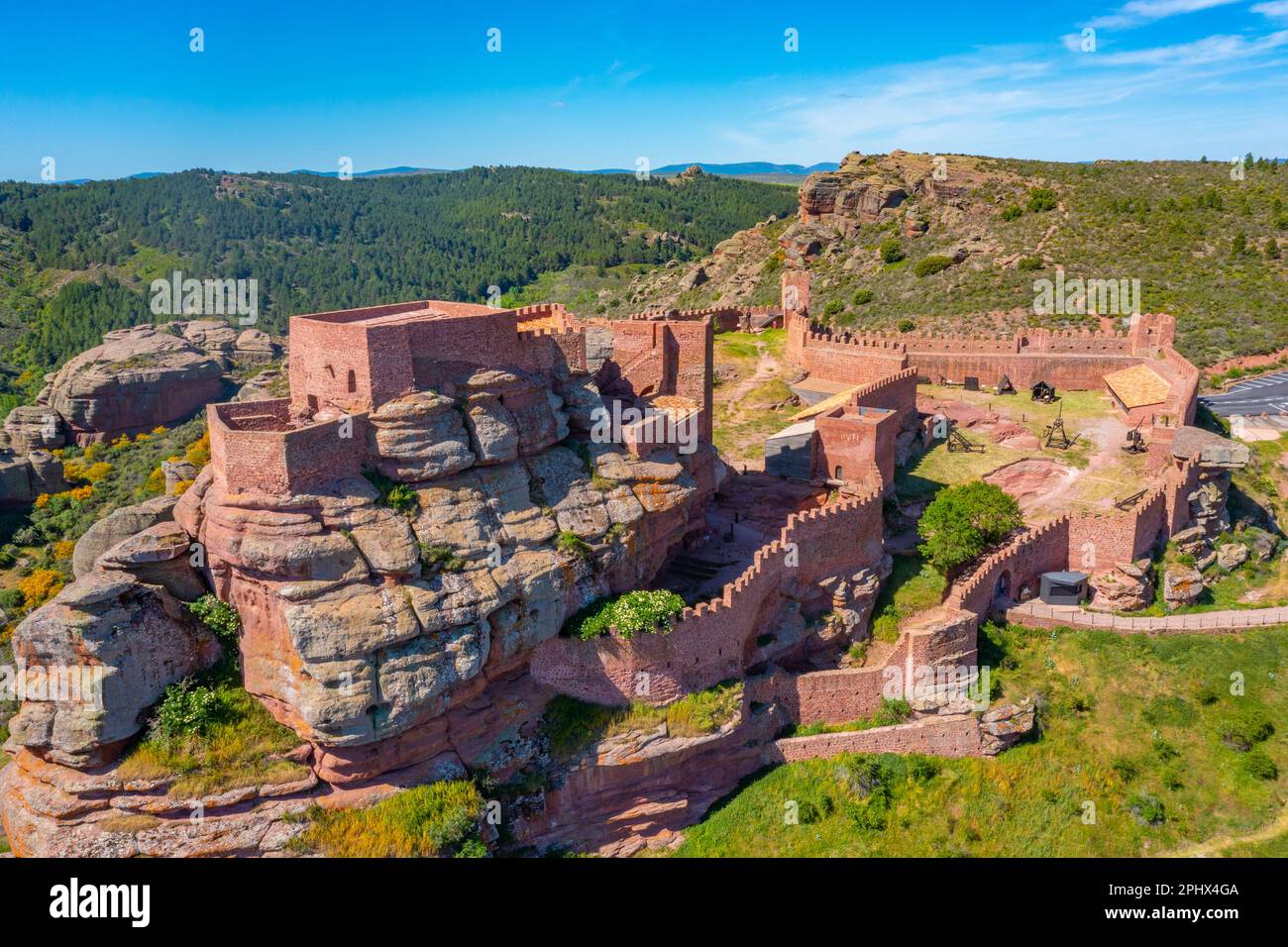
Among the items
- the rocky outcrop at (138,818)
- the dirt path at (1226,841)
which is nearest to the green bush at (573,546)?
the rocky outcrop at (138,818)

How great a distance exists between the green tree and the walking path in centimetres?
255

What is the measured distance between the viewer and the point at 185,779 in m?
22.6

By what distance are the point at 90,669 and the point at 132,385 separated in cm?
5626

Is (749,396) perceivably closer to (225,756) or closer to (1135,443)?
(1135,443)

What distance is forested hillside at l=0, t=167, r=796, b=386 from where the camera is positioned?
A: 103188 mm

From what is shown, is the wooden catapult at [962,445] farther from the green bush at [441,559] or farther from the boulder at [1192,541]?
the green bush at [441,559]

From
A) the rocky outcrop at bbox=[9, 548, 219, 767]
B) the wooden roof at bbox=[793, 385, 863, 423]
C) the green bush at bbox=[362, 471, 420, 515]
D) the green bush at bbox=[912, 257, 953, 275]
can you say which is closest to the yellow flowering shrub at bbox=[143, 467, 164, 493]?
the rocky outcrop at bbox=[9, 548, 219, 767]

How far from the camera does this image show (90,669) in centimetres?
2245

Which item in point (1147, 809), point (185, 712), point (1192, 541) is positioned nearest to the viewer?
point (185, 712)

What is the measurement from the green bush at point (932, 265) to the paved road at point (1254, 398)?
23155 mm

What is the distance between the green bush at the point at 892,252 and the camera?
251 ft

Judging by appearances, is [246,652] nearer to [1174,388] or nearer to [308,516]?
[308,516]

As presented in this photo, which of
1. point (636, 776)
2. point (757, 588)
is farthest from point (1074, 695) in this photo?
point (636, 776)

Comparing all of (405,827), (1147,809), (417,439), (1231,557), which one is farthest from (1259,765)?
(417,439)
